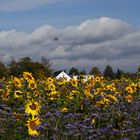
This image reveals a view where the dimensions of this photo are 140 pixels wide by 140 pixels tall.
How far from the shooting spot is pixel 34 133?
7848mm

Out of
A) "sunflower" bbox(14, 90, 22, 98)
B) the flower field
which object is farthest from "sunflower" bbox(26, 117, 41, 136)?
"sunflower" bbox(14, 90, 22, 98)

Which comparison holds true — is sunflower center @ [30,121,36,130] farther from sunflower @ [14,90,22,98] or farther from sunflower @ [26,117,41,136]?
sunflower @ [14,90,22,98]

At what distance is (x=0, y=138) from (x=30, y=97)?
10.8 feet

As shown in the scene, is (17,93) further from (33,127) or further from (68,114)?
(33,127)

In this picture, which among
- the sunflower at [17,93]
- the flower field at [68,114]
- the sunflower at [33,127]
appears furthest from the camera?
the sunflower at [17,93]

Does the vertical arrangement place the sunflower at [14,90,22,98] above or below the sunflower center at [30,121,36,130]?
above

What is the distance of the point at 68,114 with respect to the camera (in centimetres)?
975

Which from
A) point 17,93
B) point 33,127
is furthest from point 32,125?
point 17,93

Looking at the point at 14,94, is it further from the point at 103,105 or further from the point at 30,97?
the point at 103,105

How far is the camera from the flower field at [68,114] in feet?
26.2

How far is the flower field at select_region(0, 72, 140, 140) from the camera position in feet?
26.2

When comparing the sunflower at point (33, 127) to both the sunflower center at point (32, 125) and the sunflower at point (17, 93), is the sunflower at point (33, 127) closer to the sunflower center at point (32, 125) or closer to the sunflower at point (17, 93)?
the sunflower center at point (32, 125)

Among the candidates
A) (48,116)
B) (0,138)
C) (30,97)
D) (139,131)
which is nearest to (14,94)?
(30,97)

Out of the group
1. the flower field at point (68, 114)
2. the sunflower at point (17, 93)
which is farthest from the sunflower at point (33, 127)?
the sunflower at point (17, 93)
